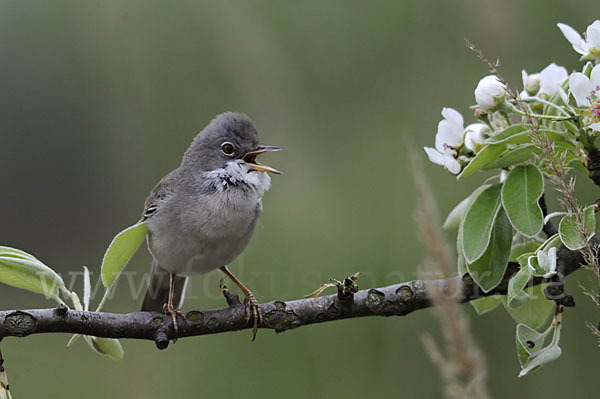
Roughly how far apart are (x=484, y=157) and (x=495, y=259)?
0.30 m

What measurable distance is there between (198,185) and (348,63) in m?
1.27

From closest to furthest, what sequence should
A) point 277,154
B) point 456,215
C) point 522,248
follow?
point 522,248, point 456,215, point 277,154

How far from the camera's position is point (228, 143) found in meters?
3.00

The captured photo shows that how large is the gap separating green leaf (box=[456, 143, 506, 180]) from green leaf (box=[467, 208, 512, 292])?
0.64ft

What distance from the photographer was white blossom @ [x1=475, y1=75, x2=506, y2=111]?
1.76 meters

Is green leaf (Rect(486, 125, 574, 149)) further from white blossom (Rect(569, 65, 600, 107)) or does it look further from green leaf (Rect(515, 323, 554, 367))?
green leaf (Rect(515, 323, 554, 367))

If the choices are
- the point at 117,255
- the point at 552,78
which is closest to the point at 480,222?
the point at 552,78

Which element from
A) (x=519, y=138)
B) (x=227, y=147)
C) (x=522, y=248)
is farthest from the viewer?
(x=227, y=147)

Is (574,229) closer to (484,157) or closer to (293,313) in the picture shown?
(484,157)

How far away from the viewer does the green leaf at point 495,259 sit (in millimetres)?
1818

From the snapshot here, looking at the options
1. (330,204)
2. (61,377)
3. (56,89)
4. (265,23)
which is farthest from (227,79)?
(61,377)

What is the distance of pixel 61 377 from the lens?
3643mm

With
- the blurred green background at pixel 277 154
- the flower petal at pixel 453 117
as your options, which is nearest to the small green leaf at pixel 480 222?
the flower petal at pixel 453 117

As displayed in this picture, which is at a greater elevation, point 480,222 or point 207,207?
point 207,207
